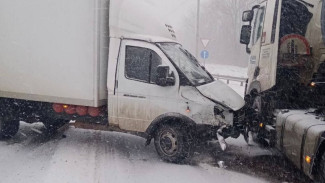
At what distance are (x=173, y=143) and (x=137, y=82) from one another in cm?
127

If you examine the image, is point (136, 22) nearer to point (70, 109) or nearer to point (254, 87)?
point (70, 109)

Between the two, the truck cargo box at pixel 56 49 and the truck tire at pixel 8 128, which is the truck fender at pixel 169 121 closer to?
the truck cargo box at pixel 56 49

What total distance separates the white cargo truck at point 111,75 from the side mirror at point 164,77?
0.7 inches

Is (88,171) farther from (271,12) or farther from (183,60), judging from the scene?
(271,12)

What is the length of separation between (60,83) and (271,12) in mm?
4380

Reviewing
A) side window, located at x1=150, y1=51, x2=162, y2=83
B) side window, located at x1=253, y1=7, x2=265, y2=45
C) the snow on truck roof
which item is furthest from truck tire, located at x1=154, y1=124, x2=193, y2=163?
side window, located at x1=253, y1=7, x2=265, y2=45

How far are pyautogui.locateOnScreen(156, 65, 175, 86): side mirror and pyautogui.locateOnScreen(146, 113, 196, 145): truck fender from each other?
55 centimetres

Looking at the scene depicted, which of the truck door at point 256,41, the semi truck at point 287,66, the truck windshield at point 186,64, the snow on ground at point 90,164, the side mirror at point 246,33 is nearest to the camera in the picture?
the snow on ground at point 90,164

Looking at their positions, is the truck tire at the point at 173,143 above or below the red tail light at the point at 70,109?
below

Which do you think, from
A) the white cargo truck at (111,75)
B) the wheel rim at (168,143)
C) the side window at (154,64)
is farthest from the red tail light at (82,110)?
the wheel rim at (168,143)

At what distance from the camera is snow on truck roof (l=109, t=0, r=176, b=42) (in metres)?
7.01

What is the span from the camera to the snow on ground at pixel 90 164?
237 inches

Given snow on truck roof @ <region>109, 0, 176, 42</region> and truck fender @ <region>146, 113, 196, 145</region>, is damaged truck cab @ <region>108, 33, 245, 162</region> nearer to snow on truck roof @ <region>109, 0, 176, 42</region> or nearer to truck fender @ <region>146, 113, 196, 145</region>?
truck fender @ <region>146, 113, 196, 145</region>

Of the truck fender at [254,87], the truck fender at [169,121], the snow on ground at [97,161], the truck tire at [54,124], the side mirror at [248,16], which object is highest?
the side mirror at [248,16]
